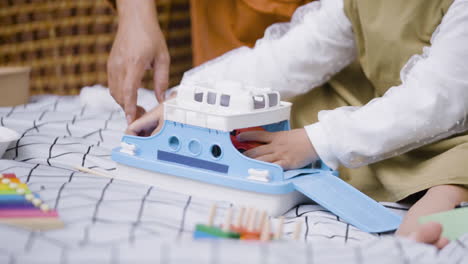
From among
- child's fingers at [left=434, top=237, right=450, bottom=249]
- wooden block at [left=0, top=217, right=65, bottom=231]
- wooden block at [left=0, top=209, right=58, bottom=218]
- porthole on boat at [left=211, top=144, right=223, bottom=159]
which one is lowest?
child's fingers at [left=434, top=237, right=450, bottom=249]

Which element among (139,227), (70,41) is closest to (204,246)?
(139,227)

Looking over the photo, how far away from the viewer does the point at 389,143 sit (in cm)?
83

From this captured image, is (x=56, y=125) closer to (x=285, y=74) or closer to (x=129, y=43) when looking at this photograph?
(x=129, y=43)

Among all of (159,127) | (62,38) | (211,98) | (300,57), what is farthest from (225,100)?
(62,38)

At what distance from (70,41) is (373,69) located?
1001 millimetres

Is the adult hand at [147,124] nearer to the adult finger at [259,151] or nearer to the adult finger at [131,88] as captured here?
the adult finger at [131,88]

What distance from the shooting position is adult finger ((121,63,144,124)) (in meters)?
0.95

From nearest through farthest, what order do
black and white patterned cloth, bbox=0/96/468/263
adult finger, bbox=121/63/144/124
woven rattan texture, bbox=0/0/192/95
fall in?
1. black and white patterned cloth, bbox=0/96/468/263
2. adult finger, bbox=121/63/144/124
3. woven rattan texture, bbox=0/0/192/95

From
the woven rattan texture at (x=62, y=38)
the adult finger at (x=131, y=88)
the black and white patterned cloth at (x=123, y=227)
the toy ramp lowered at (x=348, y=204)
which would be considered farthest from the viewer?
the woven rattan texture at (x=62, y=38)

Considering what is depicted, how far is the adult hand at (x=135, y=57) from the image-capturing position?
3.16 feet

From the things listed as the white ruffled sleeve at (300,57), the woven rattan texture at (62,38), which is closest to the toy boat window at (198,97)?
the white ruffled sleeve at (300,57)

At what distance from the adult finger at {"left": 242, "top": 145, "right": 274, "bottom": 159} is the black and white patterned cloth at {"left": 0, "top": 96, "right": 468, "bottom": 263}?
90 millimetres

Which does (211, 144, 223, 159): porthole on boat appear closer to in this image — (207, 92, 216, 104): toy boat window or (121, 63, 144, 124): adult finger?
(207, 92, 216, 104): toy boat window

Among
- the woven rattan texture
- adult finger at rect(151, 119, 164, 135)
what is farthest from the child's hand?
the woven rattan texture
